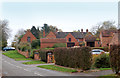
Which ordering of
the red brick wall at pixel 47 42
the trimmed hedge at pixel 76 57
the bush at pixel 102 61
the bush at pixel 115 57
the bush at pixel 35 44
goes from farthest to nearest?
the red brick wall at pixel 47 42 → the bush at pixel 35 44 → the bush at pixel 102 61 → the trimmed hedge at pixel 76 57 → the bush at pixel 115 57

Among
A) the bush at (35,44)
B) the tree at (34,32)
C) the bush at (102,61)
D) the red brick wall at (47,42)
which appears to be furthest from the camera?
the tree at (34,32)

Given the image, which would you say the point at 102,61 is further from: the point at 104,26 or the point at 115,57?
the point at 104,26

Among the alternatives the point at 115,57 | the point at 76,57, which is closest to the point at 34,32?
the point at 76,57

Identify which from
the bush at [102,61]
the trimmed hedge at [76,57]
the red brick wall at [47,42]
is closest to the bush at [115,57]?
the trimmed hedge at [76,57]

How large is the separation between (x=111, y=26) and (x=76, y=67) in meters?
51.4

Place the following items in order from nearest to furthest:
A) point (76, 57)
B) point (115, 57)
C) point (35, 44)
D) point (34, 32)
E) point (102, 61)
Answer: point (115, 57), point (76, 57), point (102, 61), point (35, 44), point (34, 32)

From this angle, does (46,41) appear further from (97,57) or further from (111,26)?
(97,57)

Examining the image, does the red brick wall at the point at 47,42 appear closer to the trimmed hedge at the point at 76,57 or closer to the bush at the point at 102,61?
the trimmed hedge at the point at 76,57

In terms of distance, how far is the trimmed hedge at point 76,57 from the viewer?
659 inches

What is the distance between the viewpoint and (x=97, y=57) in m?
19.2

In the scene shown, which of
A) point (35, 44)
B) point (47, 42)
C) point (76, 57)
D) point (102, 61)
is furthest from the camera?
point (47, 42)

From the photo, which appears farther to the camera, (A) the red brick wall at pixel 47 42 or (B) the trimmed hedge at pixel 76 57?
(A) the red brick wall at pixel 47 42

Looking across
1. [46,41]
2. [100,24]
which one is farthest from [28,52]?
[100,24]

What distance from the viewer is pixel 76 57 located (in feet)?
58.7
